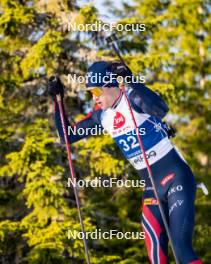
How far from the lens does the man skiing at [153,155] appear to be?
5.50 metres

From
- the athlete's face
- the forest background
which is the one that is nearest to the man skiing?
the athlete's face

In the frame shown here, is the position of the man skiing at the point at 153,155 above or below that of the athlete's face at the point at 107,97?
below

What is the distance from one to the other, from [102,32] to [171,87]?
1592mm

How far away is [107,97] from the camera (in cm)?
600

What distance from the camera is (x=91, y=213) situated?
10758mm

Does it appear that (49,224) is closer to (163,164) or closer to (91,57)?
(91,57)

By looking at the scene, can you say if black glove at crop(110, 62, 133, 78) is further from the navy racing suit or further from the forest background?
the forest background

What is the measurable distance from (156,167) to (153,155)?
0.12 metres

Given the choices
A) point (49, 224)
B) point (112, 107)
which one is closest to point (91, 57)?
point (49, 224)

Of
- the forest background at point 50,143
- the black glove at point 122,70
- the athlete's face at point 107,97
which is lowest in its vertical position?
the forest background at point 50,143

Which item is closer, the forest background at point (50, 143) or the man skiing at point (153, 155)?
the man skiing at point (153, 155)

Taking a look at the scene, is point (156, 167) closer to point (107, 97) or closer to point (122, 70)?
point (107, 97)

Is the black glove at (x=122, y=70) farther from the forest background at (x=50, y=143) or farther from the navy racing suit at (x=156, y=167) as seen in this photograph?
the forest background at (x=50, y=143)

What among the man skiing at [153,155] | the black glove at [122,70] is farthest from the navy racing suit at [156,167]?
the black glove at [122,70]
